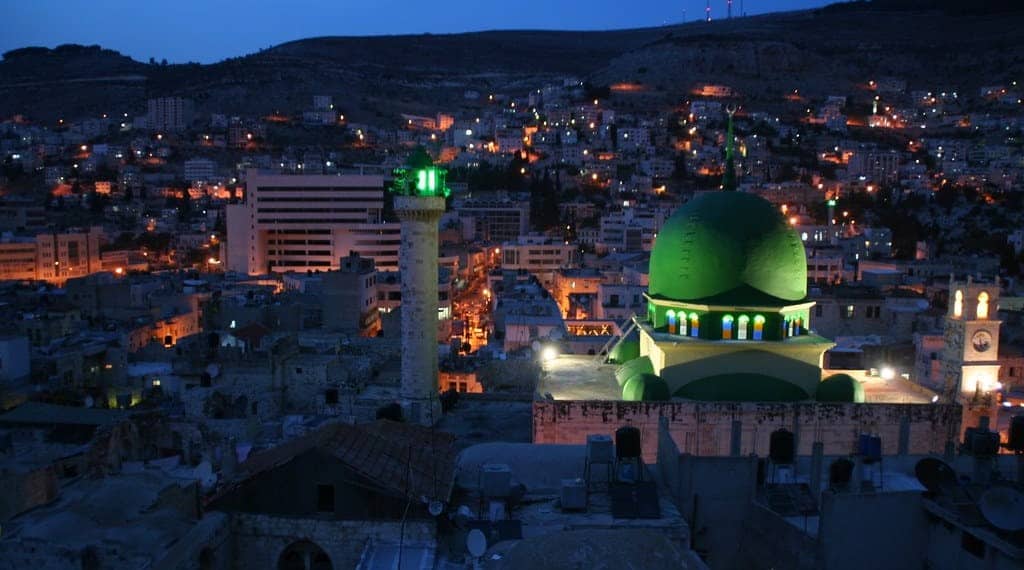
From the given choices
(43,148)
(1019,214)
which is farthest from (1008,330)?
(43,148)

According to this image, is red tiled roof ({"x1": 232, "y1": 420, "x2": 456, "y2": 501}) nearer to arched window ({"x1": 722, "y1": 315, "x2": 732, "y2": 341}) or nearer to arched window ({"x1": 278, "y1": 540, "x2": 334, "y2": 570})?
arched window ({"x1": 278, "y1": 540, "x2": 334, "y2": 570})

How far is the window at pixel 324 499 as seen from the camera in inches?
408

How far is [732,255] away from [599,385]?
3740mm

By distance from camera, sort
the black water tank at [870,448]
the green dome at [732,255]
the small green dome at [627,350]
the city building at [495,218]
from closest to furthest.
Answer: the black water tank at [870,448] → the green dome at [732,255] → the small green dome at [627,350] → the city building at [495,218]

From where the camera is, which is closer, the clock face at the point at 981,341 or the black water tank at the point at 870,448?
the black water tank at the point at 870,448

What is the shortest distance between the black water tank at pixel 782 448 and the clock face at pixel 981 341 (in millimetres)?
15565

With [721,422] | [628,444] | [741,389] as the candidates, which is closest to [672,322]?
[741,389]

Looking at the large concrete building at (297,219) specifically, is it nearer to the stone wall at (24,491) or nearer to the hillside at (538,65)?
the stone wall at (24,491)

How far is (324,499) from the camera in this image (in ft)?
34.1

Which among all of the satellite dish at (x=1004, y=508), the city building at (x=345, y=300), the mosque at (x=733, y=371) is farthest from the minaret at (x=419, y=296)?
the city building at (x=345, y=300)

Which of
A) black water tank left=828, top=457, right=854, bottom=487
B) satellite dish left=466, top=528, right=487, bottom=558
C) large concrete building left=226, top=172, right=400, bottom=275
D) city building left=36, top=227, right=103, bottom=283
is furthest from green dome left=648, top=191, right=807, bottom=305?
city building left=36, top=227, right=103, bottom=283

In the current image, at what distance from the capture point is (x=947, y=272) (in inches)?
1764

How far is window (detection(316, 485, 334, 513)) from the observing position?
34.0ft

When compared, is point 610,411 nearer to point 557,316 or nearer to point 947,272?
point 557,316
